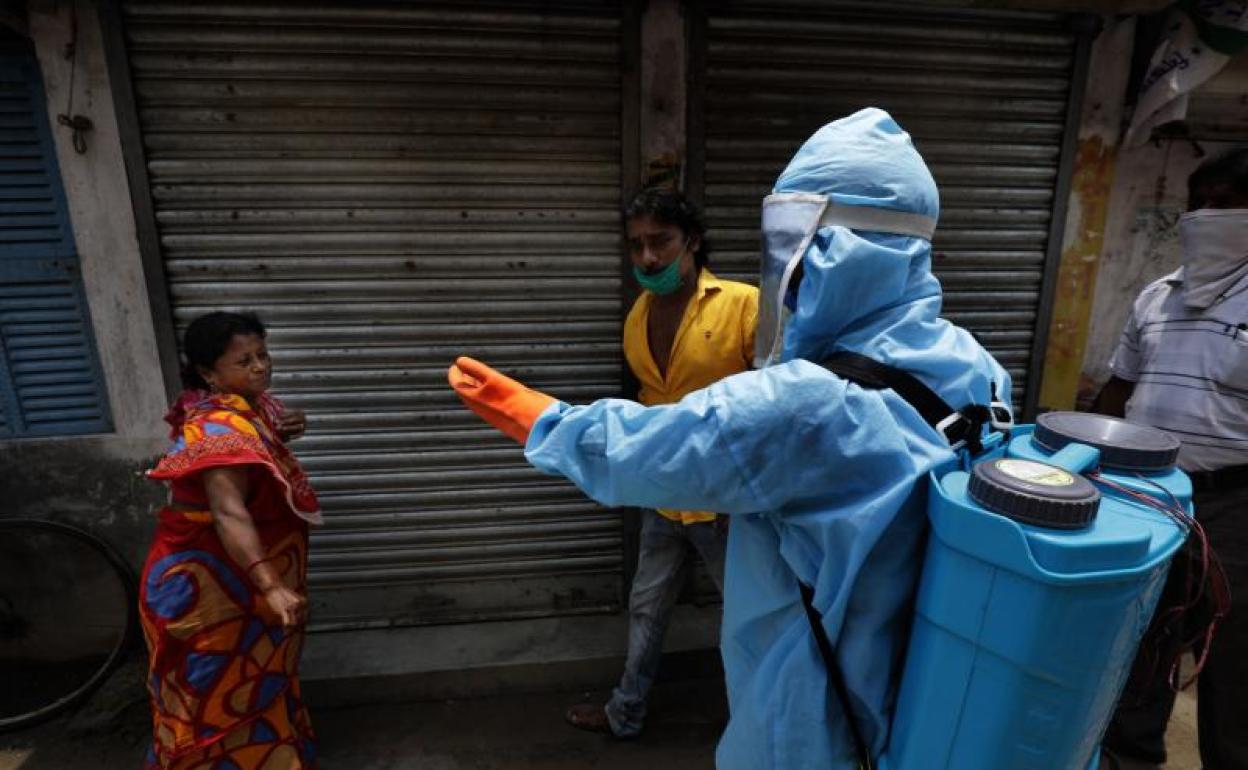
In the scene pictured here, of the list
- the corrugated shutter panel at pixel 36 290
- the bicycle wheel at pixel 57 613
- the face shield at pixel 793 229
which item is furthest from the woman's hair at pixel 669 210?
the bicycle wheel at pixel 57 613

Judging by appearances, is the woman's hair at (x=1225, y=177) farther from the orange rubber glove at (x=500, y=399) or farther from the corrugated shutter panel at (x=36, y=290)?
the corrugated shutter panel at (x=36, y=290)

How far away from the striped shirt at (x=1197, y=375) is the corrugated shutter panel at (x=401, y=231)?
7.92ft

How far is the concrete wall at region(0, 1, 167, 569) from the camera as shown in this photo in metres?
2.75

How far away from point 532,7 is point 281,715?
3.38 meters

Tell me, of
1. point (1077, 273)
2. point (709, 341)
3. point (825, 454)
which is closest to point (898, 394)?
point (825, 454)

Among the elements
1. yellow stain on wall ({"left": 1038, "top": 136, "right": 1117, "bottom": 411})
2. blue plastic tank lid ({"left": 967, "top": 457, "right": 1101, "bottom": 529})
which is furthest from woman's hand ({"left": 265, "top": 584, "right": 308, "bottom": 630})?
yellow stain on wall ({"left": 1038, "top": 136, "right": 1117, "bottom": 411})

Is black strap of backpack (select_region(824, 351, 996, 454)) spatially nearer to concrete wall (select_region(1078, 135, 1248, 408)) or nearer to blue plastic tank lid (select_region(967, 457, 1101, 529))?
blue plastic tank lid (select_region(967, 457, 1101, 529))

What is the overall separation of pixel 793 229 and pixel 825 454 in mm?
570

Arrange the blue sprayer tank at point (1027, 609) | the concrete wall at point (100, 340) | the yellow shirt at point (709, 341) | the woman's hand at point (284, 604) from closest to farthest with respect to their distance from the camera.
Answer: the blue sprayer tank at point (1027, 609) → the woman's hand at point (284, 604) → the yellow shirt at point (709, 341) → the concrete wall at point (100, 340)

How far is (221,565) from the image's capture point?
232 centimetres

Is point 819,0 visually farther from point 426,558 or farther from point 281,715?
point 281,715

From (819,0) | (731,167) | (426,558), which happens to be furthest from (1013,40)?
(426,558)

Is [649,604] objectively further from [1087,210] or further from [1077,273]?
[1087,210]

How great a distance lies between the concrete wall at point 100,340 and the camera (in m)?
2.75
